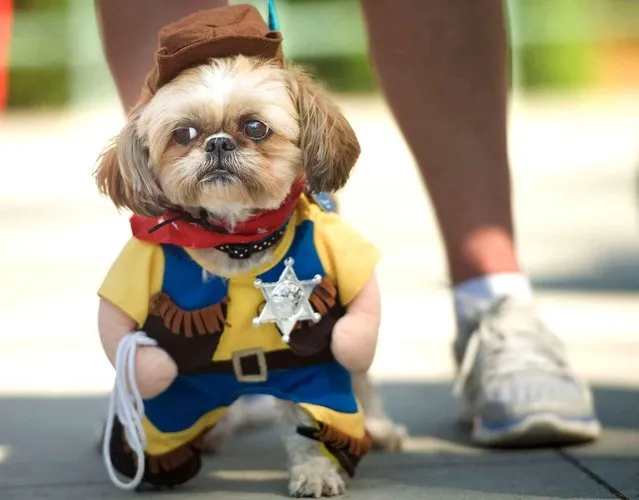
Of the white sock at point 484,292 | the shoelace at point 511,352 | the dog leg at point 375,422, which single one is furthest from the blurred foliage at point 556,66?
the dog leg at point 375,422

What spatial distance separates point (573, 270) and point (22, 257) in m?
2.69

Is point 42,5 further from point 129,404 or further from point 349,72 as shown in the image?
point 129,404

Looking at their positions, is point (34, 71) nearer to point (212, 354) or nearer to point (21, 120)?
point (21, 120)

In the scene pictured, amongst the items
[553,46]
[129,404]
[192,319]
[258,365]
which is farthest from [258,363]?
[553,46]

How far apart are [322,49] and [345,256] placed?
15.7 m

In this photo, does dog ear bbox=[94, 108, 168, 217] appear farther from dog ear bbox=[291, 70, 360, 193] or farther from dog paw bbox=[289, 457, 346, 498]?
dog paw bbox=[289, 457, 346, 498]

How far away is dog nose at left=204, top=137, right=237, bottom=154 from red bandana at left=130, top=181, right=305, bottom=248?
20cm

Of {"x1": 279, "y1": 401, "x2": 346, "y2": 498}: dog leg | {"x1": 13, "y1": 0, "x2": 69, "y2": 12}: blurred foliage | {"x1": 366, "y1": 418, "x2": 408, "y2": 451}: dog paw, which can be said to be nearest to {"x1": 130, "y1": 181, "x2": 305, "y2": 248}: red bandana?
{"x1": 279, "y1": 401, "x2": 346, "y2": 498}: dog leg

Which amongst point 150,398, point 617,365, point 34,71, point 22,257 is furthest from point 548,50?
point 150,398

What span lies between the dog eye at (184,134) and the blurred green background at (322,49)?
14955 mm

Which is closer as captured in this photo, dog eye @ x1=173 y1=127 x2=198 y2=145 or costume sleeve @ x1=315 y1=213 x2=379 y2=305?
dog eye @ x1=173 y1=127 x2=198 y2=145

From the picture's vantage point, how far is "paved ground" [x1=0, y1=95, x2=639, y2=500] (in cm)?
304

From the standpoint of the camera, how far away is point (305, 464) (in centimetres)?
292

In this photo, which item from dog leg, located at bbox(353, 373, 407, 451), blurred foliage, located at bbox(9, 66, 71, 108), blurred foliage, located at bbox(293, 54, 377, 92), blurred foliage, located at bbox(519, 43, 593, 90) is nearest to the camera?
dog leg, located at bbox(353, 373, 407, 451)
